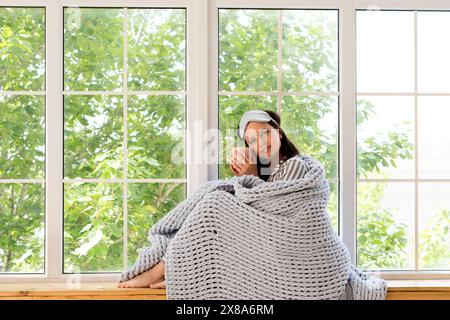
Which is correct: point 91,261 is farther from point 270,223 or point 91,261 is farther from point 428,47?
point 428,47

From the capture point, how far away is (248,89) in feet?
8.53

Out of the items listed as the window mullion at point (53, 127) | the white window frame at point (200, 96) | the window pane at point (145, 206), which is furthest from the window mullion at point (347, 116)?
the window mullion at point (53, 127)

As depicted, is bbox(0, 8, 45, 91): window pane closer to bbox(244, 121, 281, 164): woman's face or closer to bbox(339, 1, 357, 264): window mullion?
bbox(244, 121, 281, 164): woman's face

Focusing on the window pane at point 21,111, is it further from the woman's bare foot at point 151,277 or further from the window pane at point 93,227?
the woman's bare foot at point 151,277

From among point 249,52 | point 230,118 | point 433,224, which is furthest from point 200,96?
point 433,224

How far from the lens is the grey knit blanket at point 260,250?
219 centimetres

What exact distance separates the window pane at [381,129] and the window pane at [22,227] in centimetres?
122

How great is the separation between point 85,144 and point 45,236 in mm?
376

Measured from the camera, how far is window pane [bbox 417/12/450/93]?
262 centimetres

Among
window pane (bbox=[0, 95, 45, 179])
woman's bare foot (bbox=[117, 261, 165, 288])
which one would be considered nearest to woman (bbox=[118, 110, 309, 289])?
woman's bare foot (bbox=[117, 261, 165, 288])

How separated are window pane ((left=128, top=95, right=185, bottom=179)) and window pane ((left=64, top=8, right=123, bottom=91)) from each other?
0.43 feet

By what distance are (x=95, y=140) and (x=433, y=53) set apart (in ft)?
4.36

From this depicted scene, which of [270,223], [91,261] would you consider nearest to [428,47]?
[270,223]

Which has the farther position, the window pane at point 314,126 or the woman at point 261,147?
the window pane at point 314,126
